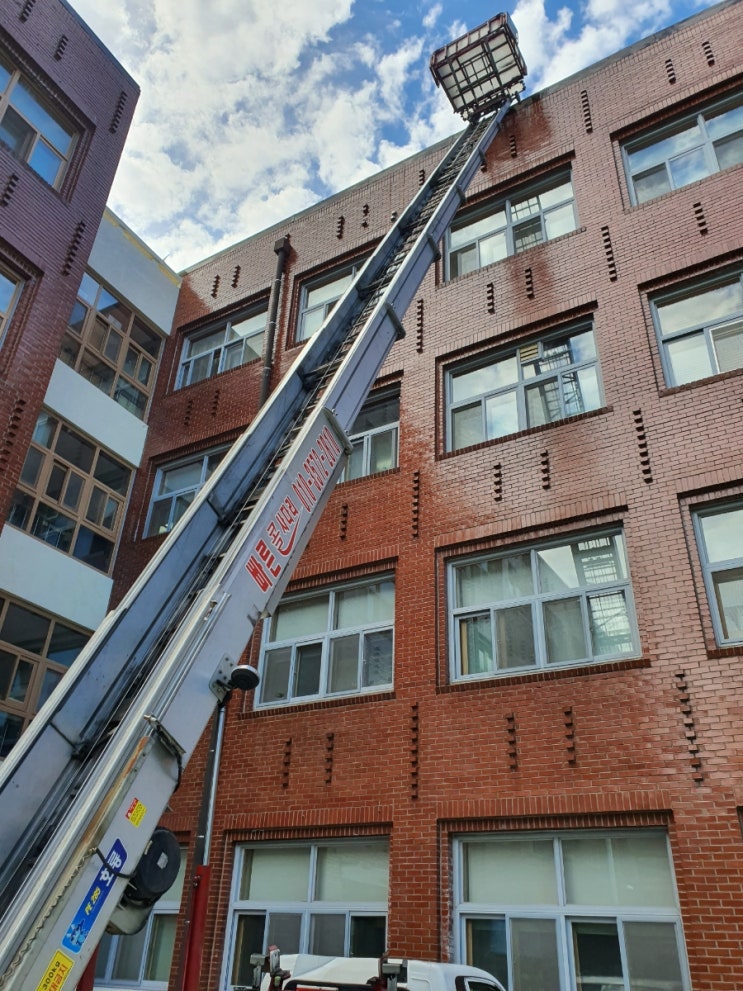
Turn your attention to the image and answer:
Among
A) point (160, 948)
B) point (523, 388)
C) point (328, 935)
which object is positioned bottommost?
point (160, 948)

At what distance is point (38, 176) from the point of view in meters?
14.0

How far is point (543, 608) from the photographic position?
32.1ft

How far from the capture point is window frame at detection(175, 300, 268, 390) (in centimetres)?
1634

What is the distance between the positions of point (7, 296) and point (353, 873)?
10.6m

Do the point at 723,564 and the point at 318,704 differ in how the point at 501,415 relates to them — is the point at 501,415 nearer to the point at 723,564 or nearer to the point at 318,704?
the point at 723,564

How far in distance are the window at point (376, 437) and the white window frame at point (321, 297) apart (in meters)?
2.87

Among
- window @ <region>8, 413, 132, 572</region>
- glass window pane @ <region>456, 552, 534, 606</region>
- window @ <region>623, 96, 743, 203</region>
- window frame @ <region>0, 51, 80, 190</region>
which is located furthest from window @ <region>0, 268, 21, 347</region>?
window @ <region>623, 96, 743, 203</region>

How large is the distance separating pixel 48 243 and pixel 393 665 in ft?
31.5

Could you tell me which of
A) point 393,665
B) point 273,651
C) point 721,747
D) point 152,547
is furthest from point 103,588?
point 721,747

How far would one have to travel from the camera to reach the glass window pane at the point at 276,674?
11414mm

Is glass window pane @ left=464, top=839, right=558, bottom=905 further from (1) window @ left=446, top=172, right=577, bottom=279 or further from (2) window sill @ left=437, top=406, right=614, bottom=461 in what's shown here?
(1) window @ left=446, top=172, right=577, bottom=279

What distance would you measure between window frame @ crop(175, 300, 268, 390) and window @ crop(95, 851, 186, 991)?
9.69 meters

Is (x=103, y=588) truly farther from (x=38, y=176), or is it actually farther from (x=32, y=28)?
(x=32, y=28)

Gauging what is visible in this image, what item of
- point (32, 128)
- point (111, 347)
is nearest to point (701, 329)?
point (111, 347)
